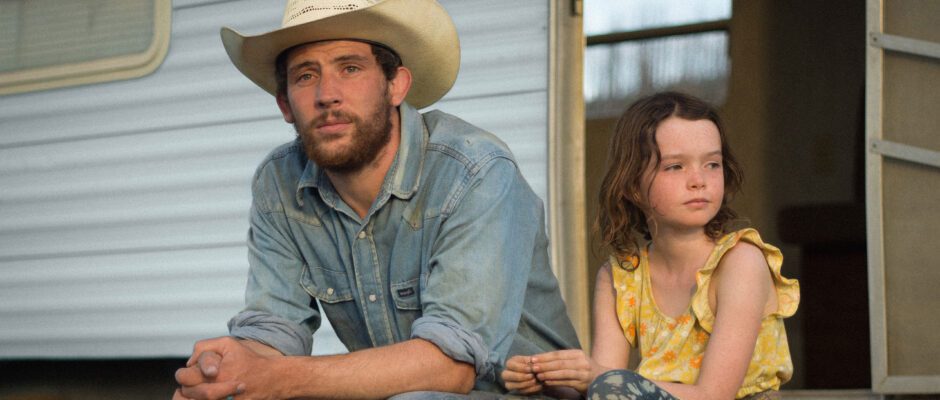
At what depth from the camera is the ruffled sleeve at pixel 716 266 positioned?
7.66 ft

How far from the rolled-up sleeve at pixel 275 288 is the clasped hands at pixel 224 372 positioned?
14.2 inches

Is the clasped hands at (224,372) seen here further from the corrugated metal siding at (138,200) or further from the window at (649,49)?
the window at (649,49)

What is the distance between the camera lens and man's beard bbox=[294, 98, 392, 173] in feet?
8.03

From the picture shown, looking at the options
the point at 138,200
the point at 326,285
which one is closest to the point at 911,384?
the point at 326,285

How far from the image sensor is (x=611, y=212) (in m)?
2.58

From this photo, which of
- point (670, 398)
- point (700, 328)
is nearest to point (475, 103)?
point (700, 328)

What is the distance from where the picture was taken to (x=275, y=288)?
2635mm

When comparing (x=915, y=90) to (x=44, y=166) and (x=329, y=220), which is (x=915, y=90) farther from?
(x=44, y=166)

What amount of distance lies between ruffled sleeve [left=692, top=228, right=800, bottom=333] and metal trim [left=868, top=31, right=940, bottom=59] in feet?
5.54

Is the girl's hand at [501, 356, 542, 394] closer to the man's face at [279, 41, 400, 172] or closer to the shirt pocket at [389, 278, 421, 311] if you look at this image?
the shirt pocket at [389, 278, 421, 311]

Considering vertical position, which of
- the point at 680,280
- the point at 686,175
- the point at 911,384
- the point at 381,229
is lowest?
the point at 911,384

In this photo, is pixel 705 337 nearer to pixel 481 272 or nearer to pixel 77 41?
pixel 481 272

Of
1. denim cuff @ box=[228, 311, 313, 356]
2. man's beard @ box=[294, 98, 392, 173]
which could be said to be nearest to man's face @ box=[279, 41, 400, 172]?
man's beard @ box=[294, 98, 392, 173]

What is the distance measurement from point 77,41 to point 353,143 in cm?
274
